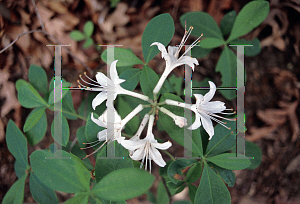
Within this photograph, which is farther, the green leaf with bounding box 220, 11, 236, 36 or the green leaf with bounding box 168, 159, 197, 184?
the green leaf with bounding box 220, 11, 236, 36

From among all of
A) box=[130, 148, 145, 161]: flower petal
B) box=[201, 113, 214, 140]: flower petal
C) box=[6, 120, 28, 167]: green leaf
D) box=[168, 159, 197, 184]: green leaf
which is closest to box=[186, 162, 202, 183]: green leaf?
box=[168, 159, 197, 184]: green leaf

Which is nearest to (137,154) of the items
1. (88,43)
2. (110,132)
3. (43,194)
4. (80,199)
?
(110,132)

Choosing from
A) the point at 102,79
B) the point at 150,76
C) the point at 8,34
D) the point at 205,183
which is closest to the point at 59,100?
the point at 102,79

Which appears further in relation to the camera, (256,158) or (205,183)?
(256,158)

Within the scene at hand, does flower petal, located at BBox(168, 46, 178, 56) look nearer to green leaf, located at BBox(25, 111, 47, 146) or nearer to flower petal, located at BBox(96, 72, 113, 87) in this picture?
flower petal, located at BBox(96, 72, 113, 87)

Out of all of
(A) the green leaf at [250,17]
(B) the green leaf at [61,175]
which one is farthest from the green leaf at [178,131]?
(A) the green leaf at [250,17]

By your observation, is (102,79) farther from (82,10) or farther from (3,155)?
(3,155)
